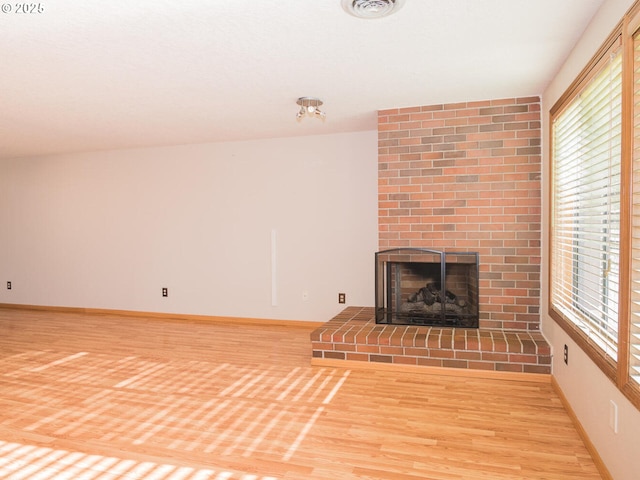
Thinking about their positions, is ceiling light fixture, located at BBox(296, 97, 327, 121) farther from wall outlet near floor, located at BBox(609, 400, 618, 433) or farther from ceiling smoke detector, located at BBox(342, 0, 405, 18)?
wall outlet near floor, located at BBox(609, 400, 618, 433)

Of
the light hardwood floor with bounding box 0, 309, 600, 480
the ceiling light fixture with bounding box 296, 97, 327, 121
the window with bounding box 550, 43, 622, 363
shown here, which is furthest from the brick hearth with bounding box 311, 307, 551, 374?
the ceiling light fixture with bounding box 296, 97, 327, 121

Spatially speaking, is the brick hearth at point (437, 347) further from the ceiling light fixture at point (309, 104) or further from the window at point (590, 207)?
the ceiling light fixture at point (309, 104)

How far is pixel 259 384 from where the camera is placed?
3.38 meters

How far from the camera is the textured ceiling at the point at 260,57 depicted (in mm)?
2242

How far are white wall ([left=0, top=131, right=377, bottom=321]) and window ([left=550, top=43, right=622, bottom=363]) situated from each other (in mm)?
2198

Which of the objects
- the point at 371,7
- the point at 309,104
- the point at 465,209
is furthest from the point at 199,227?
the point at 371,7

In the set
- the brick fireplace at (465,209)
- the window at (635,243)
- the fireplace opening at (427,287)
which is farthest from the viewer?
the fireplace opening at (427,287)

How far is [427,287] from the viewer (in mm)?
4094

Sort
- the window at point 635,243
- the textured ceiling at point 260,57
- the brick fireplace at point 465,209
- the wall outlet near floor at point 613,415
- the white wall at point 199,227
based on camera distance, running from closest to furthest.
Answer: the window at point 635,243, the wall outlet near floor at point 613,415, the textured ceiling at point 260,57, the brick fireplace at point 465,209, the white wall at point 199,227

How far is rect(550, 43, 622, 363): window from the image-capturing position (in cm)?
205

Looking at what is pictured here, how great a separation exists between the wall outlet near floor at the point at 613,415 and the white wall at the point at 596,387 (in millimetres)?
20

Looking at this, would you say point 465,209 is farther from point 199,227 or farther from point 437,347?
point 199,227

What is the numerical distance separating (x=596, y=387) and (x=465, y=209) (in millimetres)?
1952

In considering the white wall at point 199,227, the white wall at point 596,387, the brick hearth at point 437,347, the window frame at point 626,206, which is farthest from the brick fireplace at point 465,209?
the window frame at point 626,206
